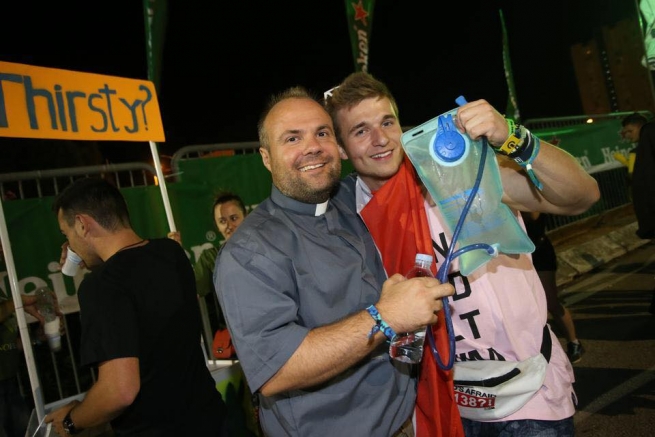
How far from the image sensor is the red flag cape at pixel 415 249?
191 centimetres

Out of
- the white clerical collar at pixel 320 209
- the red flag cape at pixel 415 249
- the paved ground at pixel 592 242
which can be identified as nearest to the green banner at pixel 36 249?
the white clerical collar at pixel 320 209

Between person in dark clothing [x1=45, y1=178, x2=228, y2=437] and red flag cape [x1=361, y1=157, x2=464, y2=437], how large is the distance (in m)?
1.19

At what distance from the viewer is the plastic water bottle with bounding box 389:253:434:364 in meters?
1.66

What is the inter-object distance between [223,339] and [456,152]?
307cm

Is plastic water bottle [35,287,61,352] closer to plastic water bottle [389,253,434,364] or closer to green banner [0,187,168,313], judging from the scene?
green banner [0,187,168,313]

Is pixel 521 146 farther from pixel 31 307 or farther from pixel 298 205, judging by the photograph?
pixel 31 307

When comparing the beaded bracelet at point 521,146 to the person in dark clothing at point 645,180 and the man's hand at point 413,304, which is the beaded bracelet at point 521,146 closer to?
the man's hand at point 413,304

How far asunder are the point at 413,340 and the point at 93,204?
6.11ft

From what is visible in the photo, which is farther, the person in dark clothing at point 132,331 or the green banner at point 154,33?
the green banner at point 154,33

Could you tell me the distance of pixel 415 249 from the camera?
6.33ft

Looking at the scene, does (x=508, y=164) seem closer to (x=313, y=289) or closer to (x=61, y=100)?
(x=313, y=289)

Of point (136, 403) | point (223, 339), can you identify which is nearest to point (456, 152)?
point (136, 403)

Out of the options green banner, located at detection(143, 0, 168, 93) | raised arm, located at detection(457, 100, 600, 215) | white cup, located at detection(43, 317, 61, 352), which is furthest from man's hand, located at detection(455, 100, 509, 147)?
green banner, located at detection(143, 0, 168, 93)

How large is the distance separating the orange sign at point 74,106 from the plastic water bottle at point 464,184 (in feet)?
7.82
